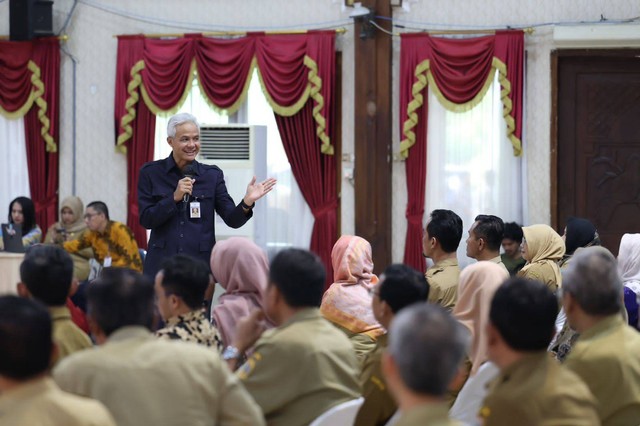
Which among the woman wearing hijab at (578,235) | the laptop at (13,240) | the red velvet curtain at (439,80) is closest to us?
the woman wearing hijab at (578,235)

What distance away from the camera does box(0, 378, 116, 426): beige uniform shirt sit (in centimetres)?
188

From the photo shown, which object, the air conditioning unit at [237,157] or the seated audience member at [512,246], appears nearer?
the seated audience member at [512,246]

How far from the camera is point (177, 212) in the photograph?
14.8ft

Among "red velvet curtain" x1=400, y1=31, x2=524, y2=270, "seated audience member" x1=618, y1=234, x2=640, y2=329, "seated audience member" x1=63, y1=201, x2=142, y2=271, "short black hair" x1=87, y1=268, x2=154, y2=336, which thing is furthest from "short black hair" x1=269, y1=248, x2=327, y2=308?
"red velvet curtain" x1=400, y1=31, x2=524, y2=270

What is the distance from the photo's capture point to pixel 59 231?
805cm

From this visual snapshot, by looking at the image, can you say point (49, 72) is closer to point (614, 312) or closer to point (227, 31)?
point (227, 31)

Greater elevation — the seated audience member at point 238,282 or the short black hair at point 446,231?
the short black hair at point 446,231

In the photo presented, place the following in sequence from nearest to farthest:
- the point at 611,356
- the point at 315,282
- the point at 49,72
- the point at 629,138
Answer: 1. the point at 611,356
2. the point at 315,282
3. the point at 629,138
4. the point at 49,72

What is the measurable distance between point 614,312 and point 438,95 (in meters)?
5.37

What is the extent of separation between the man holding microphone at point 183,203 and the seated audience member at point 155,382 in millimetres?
2195

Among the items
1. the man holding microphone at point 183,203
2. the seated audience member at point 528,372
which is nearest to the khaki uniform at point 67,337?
the seated audience member at point 528,372

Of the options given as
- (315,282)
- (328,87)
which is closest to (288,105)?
(328,87)

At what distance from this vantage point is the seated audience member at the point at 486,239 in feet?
15.5

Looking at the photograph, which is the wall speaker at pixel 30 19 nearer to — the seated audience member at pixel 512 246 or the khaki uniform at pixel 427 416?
the seated audience member at pixel 512 246
